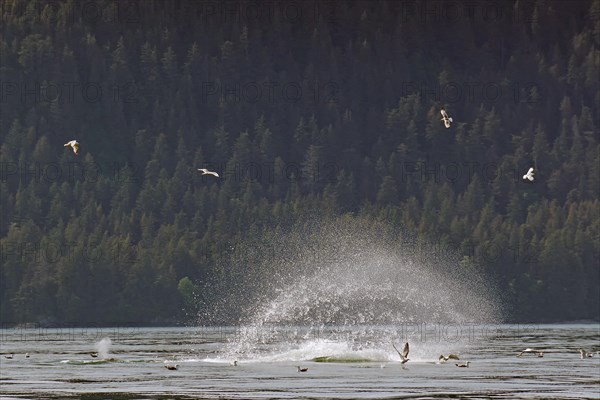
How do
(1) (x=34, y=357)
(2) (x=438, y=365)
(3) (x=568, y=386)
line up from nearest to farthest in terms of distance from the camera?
(3) (x=568, y=386)
(2) (x=438, y=365)
(1) (x=34, y=357)

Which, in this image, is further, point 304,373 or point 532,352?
point 532,352

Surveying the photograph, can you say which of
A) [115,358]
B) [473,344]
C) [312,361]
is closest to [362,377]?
[312,361]

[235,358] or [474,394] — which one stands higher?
[235,358]

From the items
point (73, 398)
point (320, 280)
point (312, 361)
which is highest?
point (320, 280)

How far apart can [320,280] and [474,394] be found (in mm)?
113909

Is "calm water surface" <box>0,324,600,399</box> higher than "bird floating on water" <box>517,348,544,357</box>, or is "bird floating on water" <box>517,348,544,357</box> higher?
"bird floating on water" <box>517,348,544,357</box>

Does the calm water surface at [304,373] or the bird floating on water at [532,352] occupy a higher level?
the bird floating on water at [532,352]

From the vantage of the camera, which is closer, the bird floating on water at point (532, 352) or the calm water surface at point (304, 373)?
the calm water surface at point (304, 373)

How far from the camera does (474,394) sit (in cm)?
6456

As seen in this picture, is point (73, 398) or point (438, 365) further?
point (438, 365)

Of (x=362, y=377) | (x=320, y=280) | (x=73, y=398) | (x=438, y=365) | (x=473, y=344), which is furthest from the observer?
(x=320, y=280)

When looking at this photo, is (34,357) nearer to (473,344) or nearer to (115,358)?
(115,358)

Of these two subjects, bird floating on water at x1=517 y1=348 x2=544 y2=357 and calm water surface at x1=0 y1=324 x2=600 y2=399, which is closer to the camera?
calm water surface at x1=0 y1=324 x2=600 y2=399

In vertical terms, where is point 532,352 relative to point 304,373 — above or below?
above
